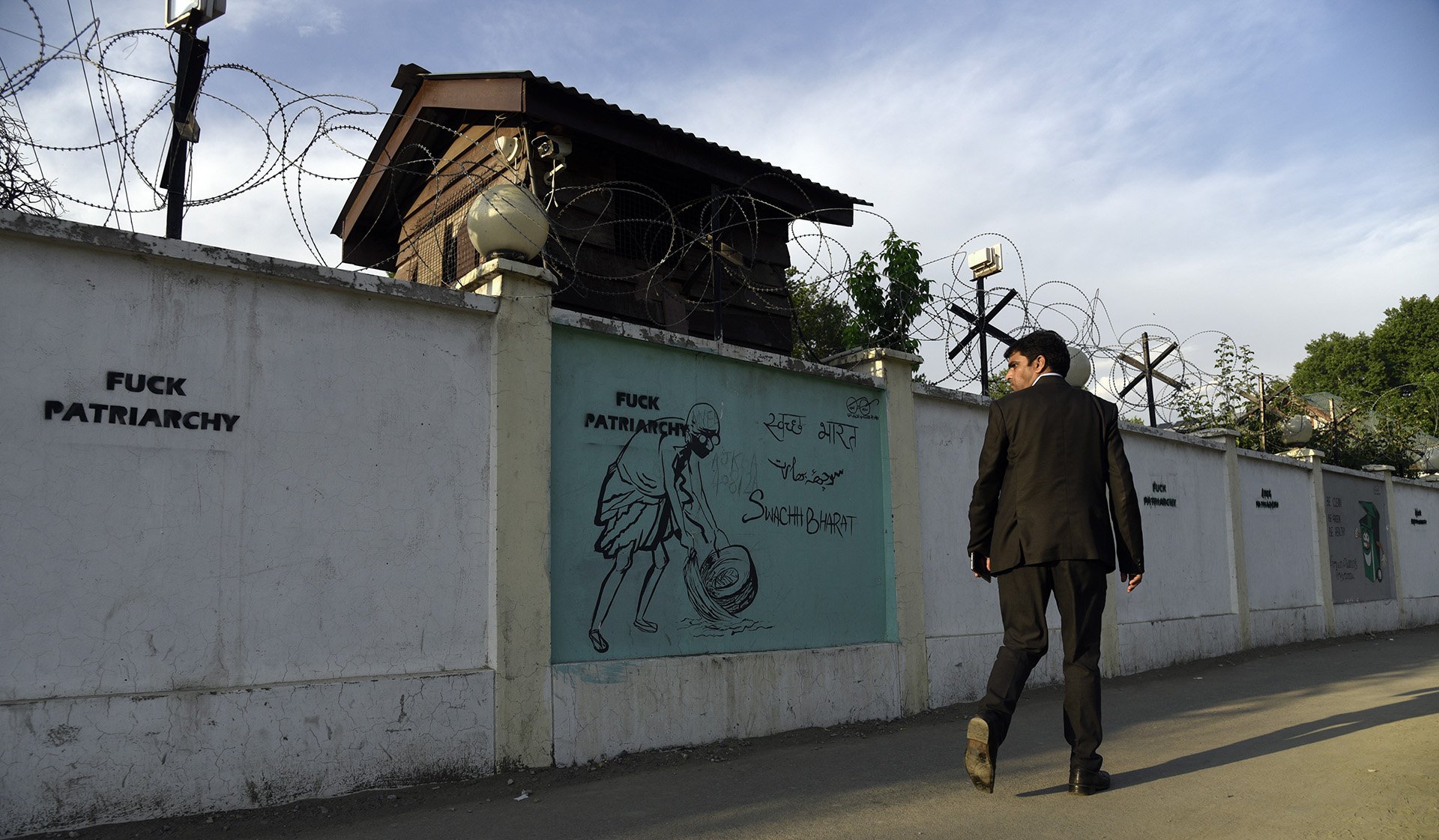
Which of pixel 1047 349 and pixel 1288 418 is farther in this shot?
pixel 1288 418

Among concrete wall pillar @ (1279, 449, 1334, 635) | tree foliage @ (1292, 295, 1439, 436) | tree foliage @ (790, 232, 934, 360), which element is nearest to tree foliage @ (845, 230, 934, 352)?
tree foliage @ (790, 232, 934, 360)

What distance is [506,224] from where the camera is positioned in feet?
16.8

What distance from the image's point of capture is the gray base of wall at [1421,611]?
13841 mm

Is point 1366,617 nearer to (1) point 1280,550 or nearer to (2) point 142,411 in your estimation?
(1) point 1280,550

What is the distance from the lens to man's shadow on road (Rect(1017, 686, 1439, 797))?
4.39m

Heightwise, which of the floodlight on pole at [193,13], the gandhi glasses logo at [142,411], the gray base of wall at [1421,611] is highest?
the floodlight on pole at [193,13]

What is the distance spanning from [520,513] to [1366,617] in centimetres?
1246

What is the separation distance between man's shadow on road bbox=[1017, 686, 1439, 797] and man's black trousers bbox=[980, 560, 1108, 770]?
1.21 feet

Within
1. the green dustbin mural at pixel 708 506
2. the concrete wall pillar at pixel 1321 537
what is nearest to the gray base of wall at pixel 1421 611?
the concrete wall pillar at pixel 1321 537

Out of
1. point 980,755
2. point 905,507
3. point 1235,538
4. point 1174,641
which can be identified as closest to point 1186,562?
point 1174,641

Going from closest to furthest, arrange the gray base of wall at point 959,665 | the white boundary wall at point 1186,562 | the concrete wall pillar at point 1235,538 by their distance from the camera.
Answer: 1. the gray base of wall at point 959,665
2. the white boundary wall at point 1186,562
3. the concrete wall pillar at point 1235,538

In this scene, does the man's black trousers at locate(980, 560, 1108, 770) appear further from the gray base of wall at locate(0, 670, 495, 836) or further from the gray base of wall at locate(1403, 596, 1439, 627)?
the gray base of wall at locate(1403, 596, 1439, 627)

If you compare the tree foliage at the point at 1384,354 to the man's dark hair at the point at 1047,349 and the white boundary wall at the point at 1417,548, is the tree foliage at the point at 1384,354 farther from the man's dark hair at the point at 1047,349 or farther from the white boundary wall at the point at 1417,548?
the man's dark hair at the point at 1047,349

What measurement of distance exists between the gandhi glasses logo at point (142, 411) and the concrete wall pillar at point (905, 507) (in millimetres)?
4231
